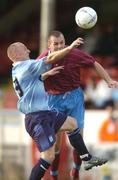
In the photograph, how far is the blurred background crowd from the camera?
21547 millimetres

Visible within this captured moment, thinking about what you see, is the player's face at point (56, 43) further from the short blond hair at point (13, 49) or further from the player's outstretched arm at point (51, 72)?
the short blond hair at point (13, 49)

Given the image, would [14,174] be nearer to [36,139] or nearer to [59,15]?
[36,139]

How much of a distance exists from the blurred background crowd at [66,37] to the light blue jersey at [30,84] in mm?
6399

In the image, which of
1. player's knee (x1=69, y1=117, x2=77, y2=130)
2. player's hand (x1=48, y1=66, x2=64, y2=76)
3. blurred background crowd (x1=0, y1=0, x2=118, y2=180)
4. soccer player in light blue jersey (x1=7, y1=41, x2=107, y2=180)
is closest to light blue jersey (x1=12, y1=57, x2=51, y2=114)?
soccer player in light blue jersey (x1=7, y1=41, x2=107, y2=180)

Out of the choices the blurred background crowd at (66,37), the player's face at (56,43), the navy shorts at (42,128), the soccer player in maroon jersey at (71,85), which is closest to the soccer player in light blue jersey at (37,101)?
the navy shorts at (42,128)

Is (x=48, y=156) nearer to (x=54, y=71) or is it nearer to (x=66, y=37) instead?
(x=54, y=71)

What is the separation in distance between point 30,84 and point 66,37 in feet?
54.2

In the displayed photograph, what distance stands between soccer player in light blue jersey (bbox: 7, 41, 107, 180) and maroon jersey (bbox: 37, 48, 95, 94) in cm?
36

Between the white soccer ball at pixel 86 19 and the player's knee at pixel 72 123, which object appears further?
the player's knee at pixel 72 123

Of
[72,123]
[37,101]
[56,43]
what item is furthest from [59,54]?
[72,123]

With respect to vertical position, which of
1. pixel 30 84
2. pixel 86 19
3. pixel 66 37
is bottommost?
pixel 66 37

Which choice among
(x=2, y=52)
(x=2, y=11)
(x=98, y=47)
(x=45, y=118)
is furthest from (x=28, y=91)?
(x=2, y=11)

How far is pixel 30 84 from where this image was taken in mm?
13156

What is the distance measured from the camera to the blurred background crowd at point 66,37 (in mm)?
21547
